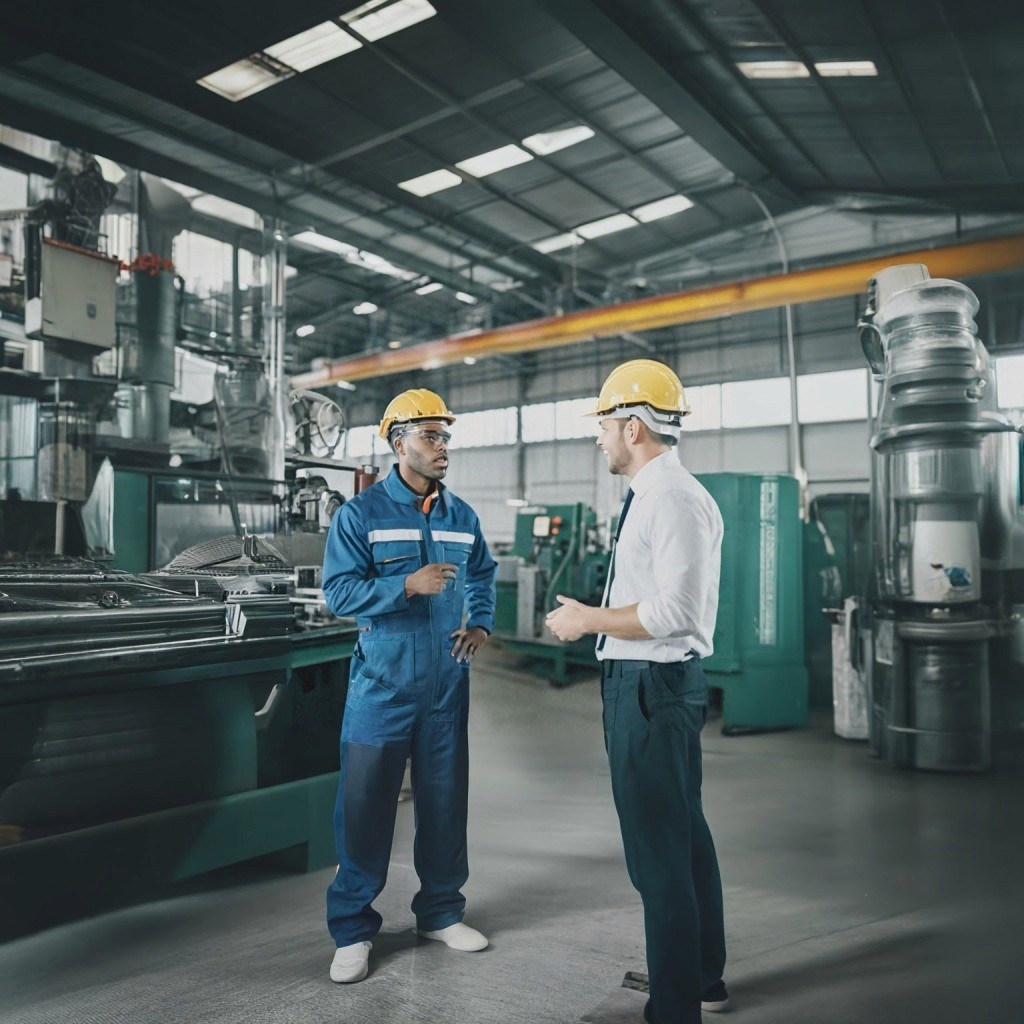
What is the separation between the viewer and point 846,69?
649 cm

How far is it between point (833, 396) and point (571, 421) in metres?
4.73

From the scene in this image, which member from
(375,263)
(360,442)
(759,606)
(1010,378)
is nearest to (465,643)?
(759,606)

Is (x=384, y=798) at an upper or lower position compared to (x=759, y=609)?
lower

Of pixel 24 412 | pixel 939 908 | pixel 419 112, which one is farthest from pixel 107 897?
pixel 419 112

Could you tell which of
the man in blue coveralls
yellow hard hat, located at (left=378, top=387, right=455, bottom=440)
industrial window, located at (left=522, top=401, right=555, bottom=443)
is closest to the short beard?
the man in blue coveralls

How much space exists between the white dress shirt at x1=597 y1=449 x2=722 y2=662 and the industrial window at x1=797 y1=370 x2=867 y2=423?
37.1 feet

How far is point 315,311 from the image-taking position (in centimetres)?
1435

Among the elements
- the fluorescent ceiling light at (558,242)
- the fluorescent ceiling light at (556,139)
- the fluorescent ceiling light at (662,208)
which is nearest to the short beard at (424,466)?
the fluorescent ceiling light at (556,139)

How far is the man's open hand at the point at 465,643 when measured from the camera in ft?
8.63

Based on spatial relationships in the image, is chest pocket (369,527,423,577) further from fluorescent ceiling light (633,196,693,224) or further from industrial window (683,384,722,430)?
industrial window (683,384,722,430)

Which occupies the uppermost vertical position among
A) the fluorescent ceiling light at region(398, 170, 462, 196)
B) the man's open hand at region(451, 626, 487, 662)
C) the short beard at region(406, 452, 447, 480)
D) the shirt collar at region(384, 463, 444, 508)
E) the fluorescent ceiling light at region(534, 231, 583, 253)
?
the fluorescent ceiling light at region(534, 231, 583, 253)

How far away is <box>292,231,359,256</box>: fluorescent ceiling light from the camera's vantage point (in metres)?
10.9

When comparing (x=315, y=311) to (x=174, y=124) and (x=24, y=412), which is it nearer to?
(x=174, y=124)

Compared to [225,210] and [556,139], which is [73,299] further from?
[556,139]
